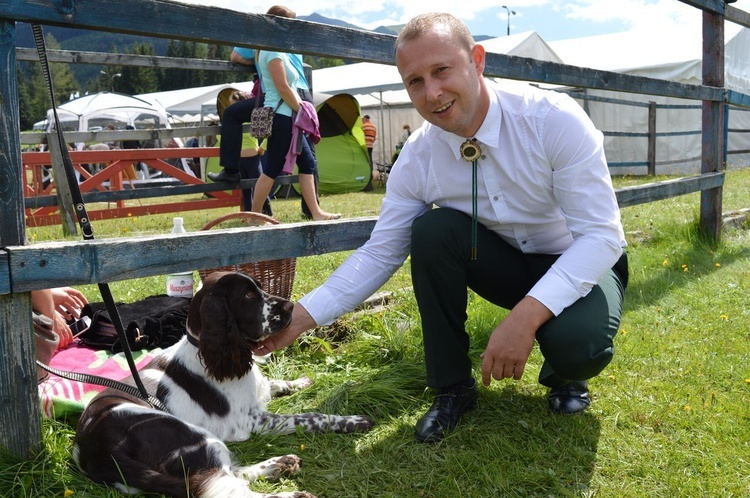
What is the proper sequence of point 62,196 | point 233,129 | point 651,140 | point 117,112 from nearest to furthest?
1. point 62,196
2. point 233,129
3. point 651,140
4. point 117,112

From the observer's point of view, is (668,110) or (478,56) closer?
(478,56)

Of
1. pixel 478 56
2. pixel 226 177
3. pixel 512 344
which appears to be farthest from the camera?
pixel 226 177

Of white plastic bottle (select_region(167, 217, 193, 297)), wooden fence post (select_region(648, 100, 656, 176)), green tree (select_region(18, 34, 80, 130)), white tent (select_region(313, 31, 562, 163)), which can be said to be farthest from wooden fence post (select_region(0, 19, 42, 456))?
green tree (select_region(18, 34, 80, 130))

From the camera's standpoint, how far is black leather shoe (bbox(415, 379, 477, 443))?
247 cm

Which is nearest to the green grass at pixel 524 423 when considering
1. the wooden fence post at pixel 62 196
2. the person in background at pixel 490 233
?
the person in background at pixel 490 233

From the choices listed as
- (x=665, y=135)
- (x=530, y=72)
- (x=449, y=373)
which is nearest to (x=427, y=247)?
(x=449, y=373)

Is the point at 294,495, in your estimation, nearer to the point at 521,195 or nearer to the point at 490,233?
the point at 490,233

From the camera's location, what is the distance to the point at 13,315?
1978 mm

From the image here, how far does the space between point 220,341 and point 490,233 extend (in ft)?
3.60

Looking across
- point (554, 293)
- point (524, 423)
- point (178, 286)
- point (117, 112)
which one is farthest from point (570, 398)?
point (117, 112)

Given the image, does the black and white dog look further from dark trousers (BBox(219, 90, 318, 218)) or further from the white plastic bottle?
dark trousers (BBox(219, 90, 318, 218))

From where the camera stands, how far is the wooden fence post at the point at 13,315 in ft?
6.15

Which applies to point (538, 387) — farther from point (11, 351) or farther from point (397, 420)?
point (11, 351)

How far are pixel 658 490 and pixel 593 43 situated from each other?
18.7 meters
